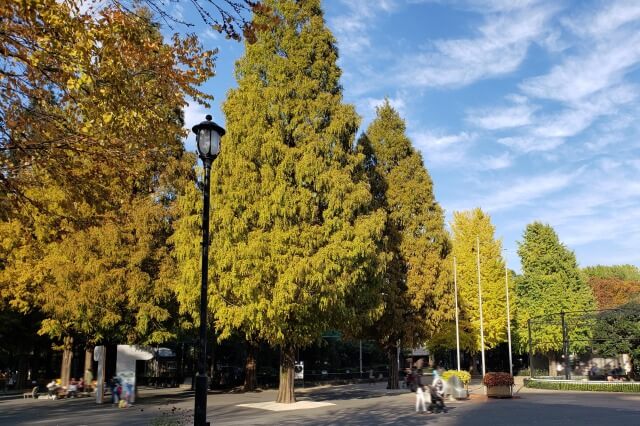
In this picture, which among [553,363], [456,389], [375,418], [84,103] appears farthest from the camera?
[553,363]

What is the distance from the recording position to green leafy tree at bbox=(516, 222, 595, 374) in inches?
1582

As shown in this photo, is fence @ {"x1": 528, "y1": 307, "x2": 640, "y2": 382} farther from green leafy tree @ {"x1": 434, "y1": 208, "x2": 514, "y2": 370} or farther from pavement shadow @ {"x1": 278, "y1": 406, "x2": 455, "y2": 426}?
pavement shadow @ {"x1": 278, "y1": 406, "x2": 455, "y2": 426}

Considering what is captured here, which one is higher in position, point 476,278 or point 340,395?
point 476,278

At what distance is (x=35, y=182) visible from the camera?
24.9 feet

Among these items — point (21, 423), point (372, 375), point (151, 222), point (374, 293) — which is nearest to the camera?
point (21, 423)

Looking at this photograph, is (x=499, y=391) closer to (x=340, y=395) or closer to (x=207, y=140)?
(x=340, y=395)

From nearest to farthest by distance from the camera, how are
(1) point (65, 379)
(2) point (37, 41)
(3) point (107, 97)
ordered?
1. (2) point (37, 41)
2. (3) point (107, 97)
3. (1) point (65, 379)

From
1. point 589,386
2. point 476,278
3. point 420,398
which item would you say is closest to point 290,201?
point 420,398

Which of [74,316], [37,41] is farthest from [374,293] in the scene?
[37,41]

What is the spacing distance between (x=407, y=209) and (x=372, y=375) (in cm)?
1939

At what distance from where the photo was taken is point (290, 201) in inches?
789

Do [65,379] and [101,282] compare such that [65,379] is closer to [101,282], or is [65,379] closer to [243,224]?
[101,282]

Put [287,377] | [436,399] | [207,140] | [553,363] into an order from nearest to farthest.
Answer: [207,140], [436,399], [287,377], [553,363]

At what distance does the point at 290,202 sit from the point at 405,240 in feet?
42.7
